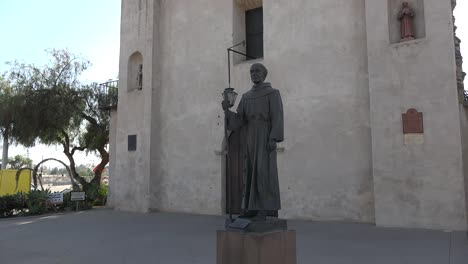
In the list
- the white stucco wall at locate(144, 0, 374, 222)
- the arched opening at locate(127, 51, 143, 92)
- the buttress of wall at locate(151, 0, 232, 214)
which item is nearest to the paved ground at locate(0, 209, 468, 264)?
the white stucco wall at locate(144, 0, 374, 222)

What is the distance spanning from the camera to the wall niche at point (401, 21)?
10.3 m

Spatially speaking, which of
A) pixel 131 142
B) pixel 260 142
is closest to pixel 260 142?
pixel 260 142

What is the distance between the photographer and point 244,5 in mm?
14062

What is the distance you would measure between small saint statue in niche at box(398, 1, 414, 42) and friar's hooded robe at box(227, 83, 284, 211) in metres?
6.35

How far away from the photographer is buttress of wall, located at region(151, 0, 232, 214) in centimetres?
1360

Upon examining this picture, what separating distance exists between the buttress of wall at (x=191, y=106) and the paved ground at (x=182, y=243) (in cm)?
204

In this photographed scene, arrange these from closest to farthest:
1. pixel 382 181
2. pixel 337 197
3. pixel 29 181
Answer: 1. pixel 382 181
2. pixel 337 197
3. pixel 29 181

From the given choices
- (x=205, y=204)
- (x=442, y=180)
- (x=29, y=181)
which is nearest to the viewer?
(x=442, y=180)

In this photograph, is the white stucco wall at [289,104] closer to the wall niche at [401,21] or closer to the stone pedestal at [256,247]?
the wall niche at [401,21]

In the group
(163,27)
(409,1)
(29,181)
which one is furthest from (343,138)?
(29,181)

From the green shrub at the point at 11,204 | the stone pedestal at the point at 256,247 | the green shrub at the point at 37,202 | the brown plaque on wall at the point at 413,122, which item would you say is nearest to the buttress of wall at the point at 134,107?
the green shrub at the point at 37,202

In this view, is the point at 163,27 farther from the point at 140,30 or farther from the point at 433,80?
the point at 433,80

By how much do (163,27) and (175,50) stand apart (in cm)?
127

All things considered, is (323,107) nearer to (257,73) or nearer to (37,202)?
(257,73)
